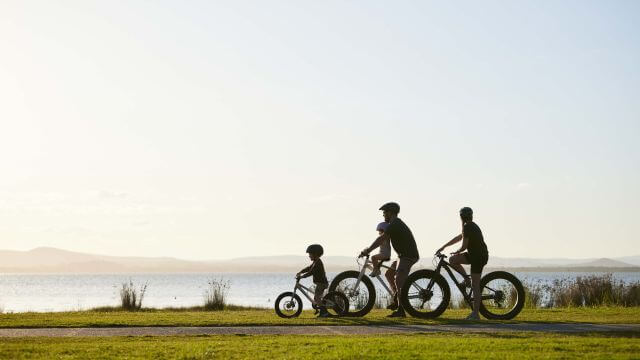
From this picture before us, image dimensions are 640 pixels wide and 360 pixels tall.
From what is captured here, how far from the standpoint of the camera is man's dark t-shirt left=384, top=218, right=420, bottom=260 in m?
16.2

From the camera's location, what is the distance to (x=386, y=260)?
16.4 meters

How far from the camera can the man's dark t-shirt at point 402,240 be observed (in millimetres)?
16203

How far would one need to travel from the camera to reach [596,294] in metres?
23.4

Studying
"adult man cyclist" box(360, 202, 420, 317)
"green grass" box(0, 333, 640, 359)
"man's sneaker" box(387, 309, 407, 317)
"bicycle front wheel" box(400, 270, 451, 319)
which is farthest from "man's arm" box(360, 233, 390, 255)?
"green grass" box(0, 333, 640, 359)

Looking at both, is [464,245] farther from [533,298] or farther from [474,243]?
[533,298]

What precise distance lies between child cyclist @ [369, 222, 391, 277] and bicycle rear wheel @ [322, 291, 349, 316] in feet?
2.46

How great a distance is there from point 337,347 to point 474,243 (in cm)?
537

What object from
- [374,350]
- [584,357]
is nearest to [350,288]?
[374,350]

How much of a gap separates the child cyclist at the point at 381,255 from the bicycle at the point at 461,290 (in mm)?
652

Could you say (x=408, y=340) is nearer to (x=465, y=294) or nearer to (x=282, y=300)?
(x=465, y=294)

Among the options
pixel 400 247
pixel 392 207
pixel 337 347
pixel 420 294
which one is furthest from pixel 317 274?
pixel 337 347

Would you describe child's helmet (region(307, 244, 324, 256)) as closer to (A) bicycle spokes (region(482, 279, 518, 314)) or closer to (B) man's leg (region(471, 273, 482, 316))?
(B) man's leg (region(471, 273, 482, 316))

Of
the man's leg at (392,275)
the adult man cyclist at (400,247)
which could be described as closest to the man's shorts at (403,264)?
the adult man cyclist at (400,247)

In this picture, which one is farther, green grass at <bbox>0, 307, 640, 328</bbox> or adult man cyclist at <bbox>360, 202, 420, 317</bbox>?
adult man cyclist at <bbox>360, 202, 420, 317</bbox>
